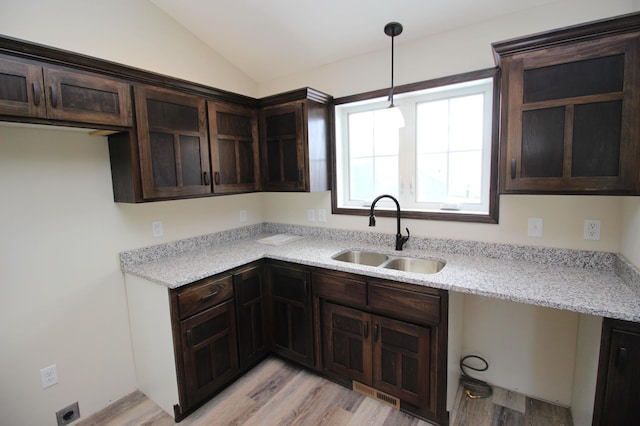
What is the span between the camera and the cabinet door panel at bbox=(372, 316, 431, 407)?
5.87 ft

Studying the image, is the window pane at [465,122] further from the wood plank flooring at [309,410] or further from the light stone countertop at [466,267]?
the wood plank flooring at [309,410]

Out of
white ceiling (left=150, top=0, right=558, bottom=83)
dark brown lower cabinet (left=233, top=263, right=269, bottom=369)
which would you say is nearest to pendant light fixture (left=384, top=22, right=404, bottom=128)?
white ceiling (left=150, top=0, right=558, bottom=83)

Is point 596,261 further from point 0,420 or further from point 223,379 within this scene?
point 0,420

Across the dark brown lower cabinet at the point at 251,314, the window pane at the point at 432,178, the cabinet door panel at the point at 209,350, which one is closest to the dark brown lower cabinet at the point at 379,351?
the dark brown lower cabinet at the point at 251,314

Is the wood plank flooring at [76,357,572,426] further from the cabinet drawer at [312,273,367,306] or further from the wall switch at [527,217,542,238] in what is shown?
the wall switch at [527,217,542,238]

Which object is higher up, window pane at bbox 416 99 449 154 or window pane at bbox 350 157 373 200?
window pane at bbox 416 99 449 154

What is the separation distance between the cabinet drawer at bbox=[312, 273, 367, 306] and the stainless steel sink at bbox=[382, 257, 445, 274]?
280 millimetres

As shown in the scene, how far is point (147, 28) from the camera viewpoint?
2.16 m

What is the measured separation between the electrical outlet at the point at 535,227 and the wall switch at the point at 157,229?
2539mm

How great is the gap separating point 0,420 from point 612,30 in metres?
3.59

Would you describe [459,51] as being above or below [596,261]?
above

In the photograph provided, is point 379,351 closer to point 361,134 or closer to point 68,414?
point 361,134

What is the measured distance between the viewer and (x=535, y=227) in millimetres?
1920

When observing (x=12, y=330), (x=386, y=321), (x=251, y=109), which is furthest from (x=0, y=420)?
(x=251, y=109)
